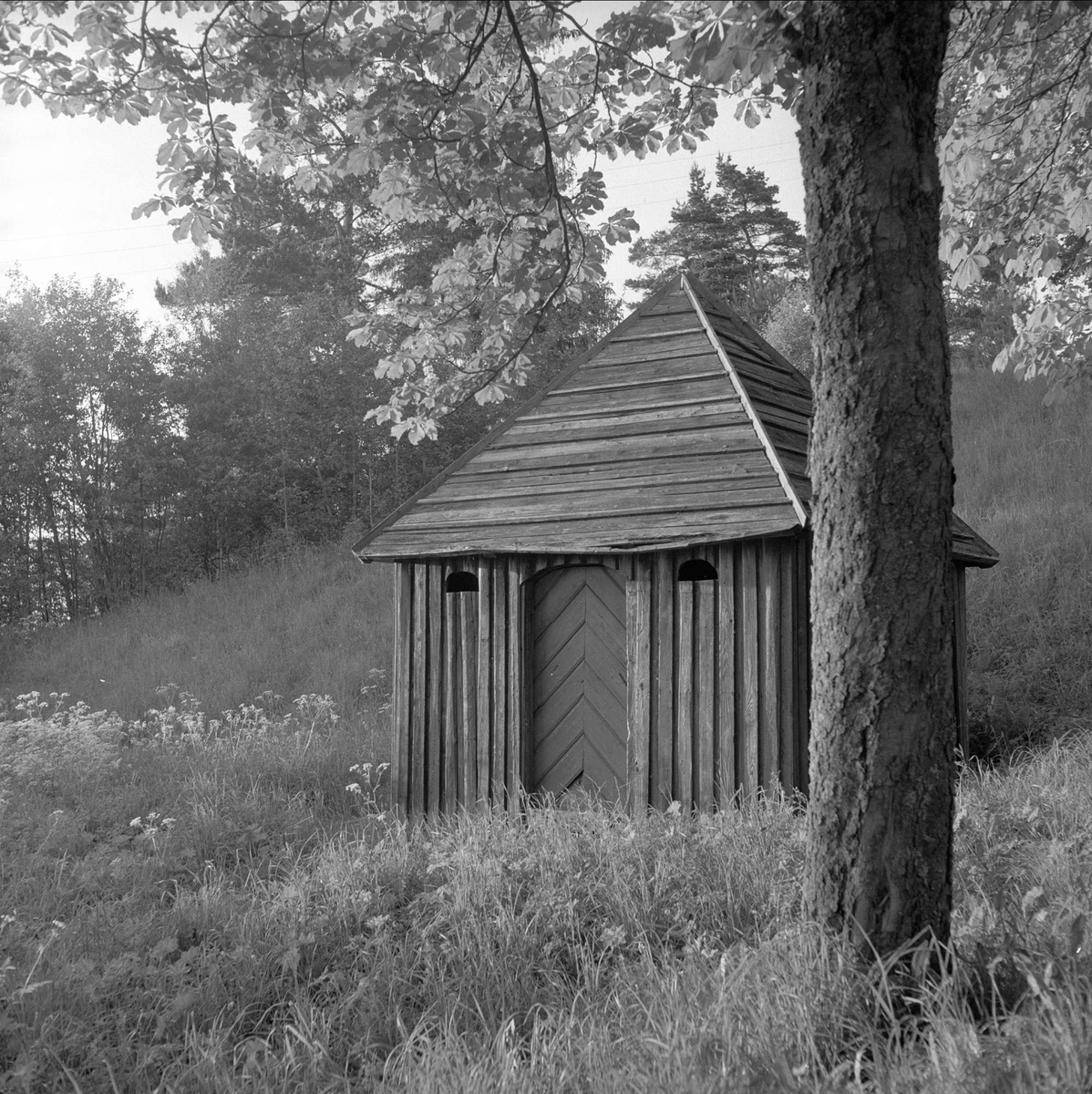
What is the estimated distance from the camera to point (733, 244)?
114 ft

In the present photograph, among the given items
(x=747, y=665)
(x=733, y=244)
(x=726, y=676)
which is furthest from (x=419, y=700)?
(x=733, y=244)

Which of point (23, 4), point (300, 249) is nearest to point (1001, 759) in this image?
point (23, 4)

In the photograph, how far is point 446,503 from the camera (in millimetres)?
9102

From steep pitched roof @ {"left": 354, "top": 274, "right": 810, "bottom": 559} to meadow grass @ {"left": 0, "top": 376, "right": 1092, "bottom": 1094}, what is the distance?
2232mm

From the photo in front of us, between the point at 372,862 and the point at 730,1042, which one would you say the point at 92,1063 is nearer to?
the point at 372,862

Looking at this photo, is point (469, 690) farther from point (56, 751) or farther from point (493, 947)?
point (56, 751)

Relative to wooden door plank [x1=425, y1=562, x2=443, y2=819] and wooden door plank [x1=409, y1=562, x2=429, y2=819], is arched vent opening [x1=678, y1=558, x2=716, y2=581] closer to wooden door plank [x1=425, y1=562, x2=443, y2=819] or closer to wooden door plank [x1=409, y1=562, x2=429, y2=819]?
wooden door plank [x1=425, y1=562, x2=443, y2=819]

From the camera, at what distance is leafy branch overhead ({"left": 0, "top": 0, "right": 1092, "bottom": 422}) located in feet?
16.3

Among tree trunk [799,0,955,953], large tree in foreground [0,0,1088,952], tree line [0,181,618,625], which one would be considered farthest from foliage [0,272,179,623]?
tree trunk [799,0,955,953]

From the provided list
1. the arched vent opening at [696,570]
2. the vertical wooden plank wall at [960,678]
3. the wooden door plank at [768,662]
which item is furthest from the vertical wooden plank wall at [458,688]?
the vertical wooden plank wall at [960,678]

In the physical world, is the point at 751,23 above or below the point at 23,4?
below

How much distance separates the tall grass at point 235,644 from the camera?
635 inches

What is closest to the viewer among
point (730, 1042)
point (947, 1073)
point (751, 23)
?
point (947, 1073)

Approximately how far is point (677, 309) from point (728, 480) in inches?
86.7
